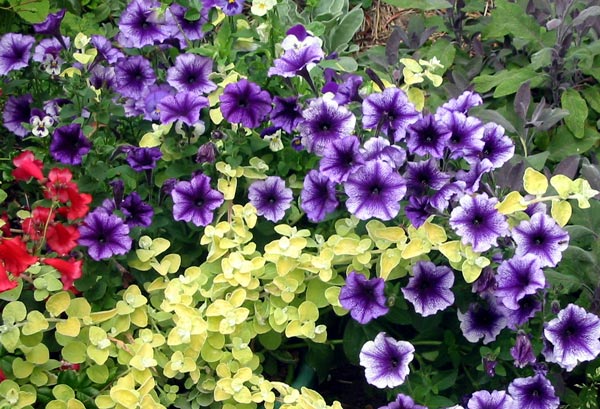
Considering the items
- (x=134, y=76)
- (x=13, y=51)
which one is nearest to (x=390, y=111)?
(x=134, y=76)

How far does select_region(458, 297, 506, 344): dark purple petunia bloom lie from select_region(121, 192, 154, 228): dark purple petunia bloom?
0.70 meters

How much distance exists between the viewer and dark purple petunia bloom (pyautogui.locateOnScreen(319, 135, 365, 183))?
182cm

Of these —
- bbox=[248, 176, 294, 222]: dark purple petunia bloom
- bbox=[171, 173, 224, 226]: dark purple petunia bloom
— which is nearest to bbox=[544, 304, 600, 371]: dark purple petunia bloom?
bbox=[248, 176, 294, 222]: dark purple petunia bloom

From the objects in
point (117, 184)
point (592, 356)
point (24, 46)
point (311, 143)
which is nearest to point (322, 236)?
point (311, 143)

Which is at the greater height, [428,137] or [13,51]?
[428,137]

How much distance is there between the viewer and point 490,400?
178 centimetres

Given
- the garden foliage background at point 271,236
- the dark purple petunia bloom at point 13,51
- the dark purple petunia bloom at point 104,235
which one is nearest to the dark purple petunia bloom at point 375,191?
the garden foliage background at point 271,236

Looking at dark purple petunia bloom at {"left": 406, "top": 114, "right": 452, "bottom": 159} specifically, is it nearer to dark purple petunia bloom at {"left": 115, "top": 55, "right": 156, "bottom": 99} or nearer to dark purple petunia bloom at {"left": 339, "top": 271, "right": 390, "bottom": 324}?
dark purple petunia bloom at {"left": 339, "top": 271, "right": 390, "bottom": 324}

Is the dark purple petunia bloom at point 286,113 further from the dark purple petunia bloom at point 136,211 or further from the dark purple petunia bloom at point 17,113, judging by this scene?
the dark purple petunia bloom at point 17,113

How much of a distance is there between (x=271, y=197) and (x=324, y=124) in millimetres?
228

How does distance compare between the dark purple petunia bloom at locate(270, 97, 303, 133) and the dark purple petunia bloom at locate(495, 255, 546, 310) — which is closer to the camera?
the dark purple petunia bloom at locate(495, 255, 546, 310)

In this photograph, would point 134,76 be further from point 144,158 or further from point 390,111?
point 390,111

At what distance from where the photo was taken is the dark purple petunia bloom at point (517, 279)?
5.59 ft

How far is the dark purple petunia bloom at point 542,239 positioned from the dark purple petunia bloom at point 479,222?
0.04 m
